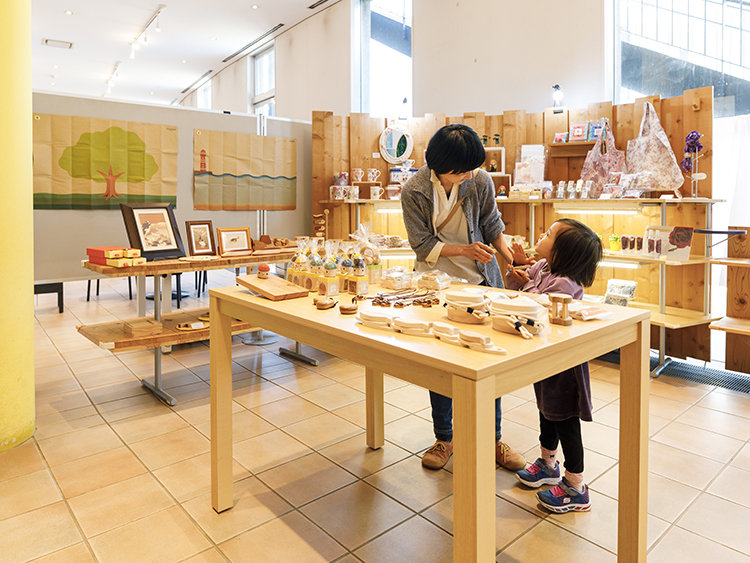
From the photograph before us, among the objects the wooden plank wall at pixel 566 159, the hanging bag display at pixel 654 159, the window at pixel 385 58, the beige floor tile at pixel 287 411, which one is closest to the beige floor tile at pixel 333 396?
the beige floor tile at pixel 287 411

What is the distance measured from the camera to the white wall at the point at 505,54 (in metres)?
5.16

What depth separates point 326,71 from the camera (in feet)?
28.0

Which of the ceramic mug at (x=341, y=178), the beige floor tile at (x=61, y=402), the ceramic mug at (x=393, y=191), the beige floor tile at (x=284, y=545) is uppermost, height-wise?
the ceramic mug at (x=341, y=178)

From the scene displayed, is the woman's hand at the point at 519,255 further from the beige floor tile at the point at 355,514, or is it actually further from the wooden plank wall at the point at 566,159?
the wooden plank wall at the point at 566,159

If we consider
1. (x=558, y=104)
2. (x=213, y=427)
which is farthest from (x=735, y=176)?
Answer: (x=213, y=427)

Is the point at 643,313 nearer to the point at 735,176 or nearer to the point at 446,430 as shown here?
the point at 446,430

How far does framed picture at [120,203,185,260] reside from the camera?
3.47 metres

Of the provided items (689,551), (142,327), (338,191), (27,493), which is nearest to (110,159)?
(142,327)

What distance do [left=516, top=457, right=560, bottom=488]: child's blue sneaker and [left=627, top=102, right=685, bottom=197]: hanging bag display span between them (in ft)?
9.04

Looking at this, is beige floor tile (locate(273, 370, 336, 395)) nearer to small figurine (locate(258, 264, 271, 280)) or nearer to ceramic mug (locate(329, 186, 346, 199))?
small figurine (locate(258, 264, 271, 280))

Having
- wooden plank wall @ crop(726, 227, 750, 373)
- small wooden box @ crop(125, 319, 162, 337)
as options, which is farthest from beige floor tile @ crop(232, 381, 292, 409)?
wooden plank wall @ crop(726, 227, 750, 373)

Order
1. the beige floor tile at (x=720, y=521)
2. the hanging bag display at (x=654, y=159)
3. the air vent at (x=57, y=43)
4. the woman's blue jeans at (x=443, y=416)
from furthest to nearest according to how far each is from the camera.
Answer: the air vent at (x=57, y=43) → the hanging bag display at (x=654, y=159) → the woman's blue jeans at (x=443, y=416) → the beige floor tile at (x=720, y=521)

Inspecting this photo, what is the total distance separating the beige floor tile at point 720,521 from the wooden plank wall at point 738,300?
7.04 feet

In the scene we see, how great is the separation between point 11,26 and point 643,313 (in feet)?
10.4
